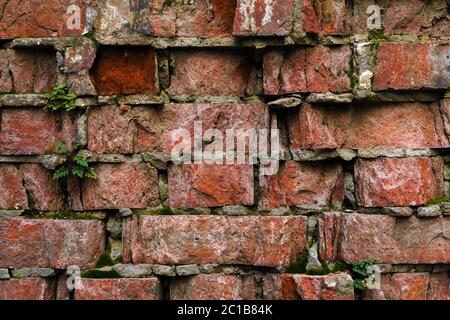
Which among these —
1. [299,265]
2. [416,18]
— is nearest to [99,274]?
[299,265]

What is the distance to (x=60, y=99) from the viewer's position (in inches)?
157

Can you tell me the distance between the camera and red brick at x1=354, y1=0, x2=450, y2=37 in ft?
13.2

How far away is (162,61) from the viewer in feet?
13.3

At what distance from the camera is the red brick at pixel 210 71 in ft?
13.5

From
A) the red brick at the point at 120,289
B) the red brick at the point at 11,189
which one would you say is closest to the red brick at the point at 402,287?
the red brick at the point at 120,289

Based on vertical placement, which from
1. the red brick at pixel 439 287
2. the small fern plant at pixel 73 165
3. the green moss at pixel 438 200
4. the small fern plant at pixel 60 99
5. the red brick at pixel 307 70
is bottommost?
the red brick at pixel 439 287

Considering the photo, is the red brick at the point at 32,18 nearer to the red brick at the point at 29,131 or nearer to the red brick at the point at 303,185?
the red brick at the point at 29,131

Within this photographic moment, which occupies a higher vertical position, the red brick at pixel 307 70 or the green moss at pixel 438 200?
the red brick at pixel 307 70

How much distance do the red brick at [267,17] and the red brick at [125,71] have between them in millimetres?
778

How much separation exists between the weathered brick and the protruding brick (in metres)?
0.68

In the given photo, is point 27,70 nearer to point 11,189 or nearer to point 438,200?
point 11,189

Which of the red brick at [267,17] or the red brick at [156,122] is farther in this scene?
the red brick at [156,122]

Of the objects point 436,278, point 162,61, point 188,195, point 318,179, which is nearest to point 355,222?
point 318,179

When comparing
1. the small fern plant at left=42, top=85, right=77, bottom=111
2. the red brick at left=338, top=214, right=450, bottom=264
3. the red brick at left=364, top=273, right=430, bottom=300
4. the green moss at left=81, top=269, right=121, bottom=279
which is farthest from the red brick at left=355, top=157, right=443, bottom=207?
the small fern plant at left=42, top=85, right=77, bottom=111
